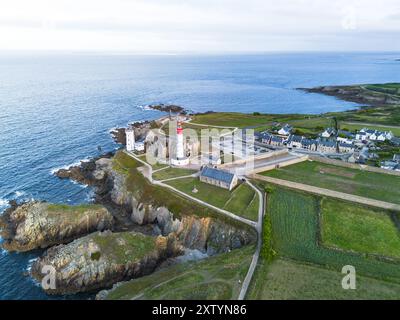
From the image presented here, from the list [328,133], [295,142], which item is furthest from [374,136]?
[295,142]

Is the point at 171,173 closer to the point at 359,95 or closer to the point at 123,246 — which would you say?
the point at 123,246

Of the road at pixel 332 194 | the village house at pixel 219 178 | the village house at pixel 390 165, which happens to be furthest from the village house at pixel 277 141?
the village house at pixel 219 178

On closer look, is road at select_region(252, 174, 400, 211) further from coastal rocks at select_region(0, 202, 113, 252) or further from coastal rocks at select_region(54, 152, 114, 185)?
coastal rocks at select_region(54, 152, 114, 185)

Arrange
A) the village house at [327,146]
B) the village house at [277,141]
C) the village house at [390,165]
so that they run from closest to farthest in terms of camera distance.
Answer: the village house at [390,165] < the village house at [327,146] < the village house at [277,141]

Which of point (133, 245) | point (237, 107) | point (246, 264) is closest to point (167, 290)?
point (246, 264)

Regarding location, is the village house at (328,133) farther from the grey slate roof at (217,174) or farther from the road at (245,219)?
the grey slate roof at (217,174)
